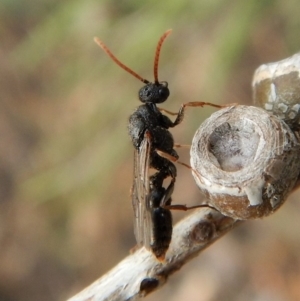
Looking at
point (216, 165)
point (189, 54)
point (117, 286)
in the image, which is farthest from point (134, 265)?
point (189, 54)

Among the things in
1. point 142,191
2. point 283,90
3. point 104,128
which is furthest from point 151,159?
point 104,128

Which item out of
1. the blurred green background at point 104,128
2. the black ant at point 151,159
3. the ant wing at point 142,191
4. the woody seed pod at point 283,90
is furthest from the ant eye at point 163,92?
the blurred green background at point 104,128

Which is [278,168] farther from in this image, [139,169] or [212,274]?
[212,274]

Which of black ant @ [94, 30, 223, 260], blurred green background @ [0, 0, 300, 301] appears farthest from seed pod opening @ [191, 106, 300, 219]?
blurred green background @ [0, 0, 300, 301]

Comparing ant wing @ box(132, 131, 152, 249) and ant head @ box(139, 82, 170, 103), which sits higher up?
ant head @ box(139, 82, 170, 103)

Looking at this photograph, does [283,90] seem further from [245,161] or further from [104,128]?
[104,128]

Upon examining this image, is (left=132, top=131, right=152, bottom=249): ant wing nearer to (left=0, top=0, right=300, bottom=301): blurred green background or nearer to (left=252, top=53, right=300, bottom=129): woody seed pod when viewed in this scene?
(left=252, top=53, right=300, bottom=129): woody seed pod

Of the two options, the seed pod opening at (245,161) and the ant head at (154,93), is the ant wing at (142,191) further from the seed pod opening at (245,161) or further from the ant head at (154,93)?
the seed pod opening at (245,161)
